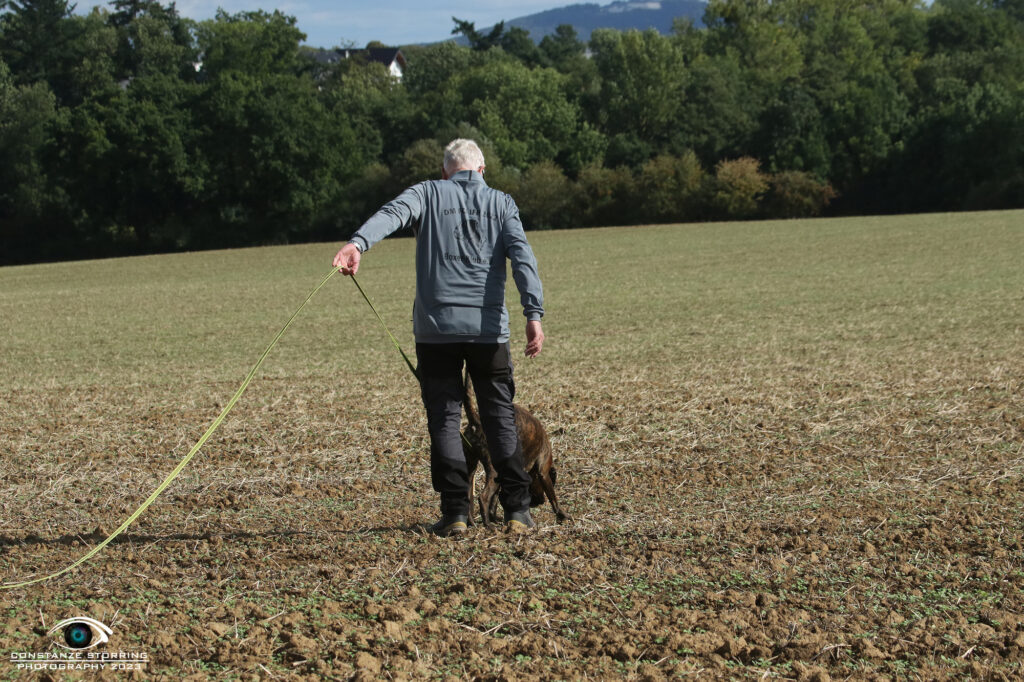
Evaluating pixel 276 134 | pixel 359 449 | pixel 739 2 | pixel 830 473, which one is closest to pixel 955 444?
pixel 830 473

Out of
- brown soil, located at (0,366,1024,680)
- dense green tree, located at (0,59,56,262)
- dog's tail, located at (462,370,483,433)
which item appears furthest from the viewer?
dense green tree, located at (0,59,56,262)

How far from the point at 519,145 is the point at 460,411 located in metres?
60.4

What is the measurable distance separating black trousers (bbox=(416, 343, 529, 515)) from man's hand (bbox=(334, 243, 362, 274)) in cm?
60

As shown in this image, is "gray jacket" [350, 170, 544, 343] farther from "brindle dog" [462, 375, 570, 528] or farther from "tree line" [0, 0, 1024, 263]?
"tree line" [0, 0, 1024, 263]

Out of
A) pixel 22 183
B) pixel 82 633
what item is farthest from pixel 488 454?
pixel 22 183

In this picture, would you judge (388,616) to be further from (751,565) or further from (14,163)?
(14,163)

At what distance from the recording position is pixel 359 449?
8.30 m

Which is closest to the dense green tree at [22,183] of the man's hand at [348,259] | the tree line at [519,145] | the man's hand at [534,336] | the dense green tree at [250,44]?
the tree line at [519,145]

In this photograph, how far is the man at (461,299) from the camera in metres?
5.29

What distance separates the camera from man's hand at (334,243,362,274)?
5004mm

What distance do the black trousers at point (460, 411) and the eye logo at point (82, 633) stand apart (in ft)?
6.14

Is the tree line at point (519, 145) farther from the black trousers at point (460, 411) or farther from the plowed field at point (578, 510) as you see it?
the black trousers at point (460, 411)

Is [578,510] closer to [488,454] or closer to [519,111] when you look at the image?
[488,454]

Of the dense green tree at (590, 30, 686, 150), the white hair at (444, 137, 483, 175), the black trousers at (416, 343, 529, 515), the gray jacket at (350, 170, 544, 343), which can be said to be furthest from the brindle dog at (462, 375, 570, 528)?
the dense green tree at (590, 30, 686, 150)
